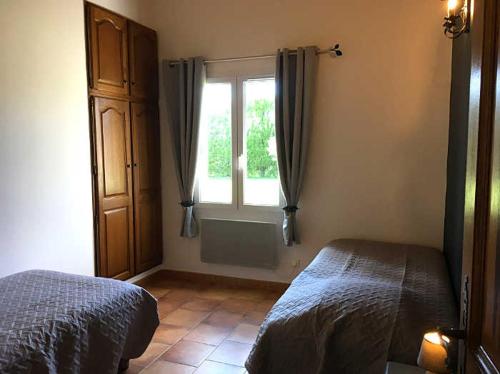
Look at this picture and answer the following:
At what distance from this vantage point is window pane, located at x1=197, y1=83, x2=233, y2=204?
13.2 ft

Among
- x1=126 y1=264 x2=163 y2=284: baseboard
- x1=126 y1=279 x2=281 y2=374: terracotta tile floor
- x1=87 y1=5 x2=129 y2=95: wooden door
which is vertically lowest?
x1=126 y1=279 x2=281 y2=374: terracotta tile floor

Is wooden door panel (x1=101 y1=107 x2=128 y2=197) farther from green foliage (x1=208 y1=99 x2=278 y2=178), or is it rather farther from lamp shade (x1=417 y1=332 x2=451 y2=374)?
lamp shade (x1=417 y1=332 x2=451 y2=374)

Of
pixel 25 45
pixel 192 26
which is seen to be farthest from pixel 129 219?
pixel 192 26

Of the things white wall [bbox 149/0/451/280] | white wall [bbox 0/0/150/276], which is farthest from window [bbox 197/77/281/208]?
white wall [bbox 0/0/150/276]

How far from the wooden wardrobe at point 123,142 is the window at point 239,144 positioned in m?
0.53

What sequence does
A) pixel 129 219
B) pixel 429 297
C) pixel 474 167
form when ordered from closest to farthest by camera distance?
pixel 474 167 → pixel 429 297 → pixel 129 219

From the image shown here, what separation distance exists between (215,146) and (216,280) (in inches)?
53.0

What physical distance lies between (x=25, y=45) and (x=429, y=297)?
295 cm

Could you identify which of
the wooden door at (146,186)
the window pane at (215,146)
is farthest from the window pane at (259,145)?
the wooden door at (146,186)

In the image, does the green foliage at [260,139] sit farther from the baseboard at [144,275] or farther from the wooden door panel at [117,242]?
the baseboard at [144,275]

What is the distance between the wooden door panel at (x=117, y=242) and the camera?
3574mm

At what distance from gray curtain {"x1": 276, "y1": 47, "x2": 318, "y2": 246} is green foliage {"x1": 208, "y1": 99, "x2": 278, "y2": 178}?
0.20 m

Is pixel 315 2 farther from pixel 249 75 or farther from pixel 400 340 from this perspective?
pixel 400 340

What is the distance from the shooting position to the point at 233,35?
387cm
